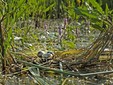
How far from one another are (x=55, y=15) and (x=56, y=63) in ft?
8.55

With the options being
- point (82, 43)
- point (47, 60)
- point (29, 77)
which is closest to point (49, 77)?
point (29, 77)

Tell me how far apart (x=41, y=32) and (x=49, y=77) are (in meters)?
1.65

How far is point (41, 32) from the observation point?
3.45 meters

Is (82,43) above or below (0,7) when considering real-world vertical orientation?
below

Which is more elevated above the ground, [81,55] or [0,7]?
[0,7]

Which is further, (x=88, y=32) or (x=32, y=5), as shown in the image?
(x=88, y=32)

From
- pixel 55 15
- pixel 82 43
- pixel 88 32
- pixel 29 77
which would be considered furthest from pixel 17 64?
pixel 55 15

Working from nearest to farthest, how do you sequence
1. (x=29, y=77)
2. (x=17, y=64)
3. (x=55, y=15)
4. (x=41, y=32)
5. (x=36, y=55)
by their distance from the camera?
(x=29, y=77) → (x=17, y=64) → (x=36, y=55) → (x=41, y=32) → (x=55, y=15)

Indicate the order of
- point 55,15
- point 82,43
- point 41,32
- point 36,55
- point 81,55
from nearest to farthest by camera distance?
point 81,55 < point 36,55 < point 82,43 < point 41,32 < point 55,15

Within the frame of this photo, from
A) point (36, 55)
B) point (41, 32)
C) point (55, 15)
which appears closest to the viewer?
point (36, 55)

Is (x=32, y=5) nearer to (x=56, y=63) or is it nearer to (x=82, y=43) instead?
(x=82, y=43)

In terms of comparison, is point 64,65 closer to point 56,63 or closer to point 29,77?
point 56,63

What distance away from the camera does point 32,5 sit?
3.09 meters

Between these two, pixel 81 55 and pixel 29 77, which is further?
pixel 81 55
